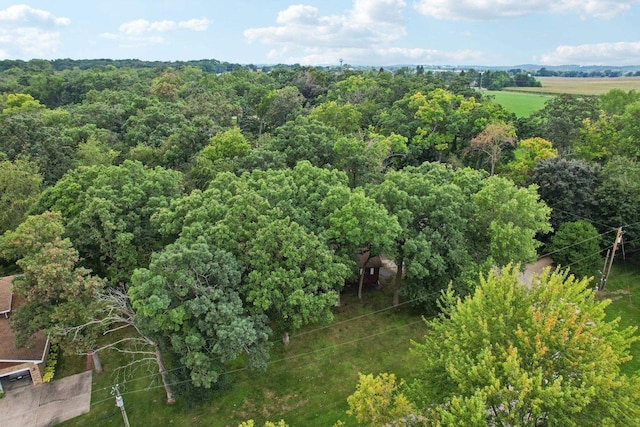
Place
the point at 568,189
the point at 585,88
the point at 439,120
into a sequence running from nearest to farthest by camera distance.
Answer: the point at 568,189 → the point at 439,120 → the point at 585,88

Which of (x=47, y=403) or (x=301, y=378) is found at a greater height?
(x=301, y=378)

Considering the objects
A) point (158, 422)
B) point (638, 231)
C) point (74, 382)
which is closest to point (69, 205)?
point (74, 382)

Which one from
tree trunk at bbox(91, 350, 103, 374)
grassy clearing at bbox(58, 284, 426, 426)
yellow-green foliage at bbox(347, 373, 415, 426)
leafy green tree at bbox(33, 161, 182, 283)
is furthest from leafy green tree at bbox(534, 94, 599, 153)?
tree trunk at bbox(91, 350, 103, 374)

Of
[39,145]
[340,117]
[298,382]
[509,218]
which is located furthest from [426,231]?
[39,145]

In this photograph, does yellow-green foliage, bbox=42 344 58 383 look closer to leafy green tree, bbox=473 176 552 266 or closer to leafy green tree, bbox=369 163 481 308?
leafy green tree, bbox=369 163 481 308

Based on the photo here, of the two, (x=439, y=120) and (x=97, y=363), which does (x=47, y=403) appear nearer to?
(x=97, y=363)

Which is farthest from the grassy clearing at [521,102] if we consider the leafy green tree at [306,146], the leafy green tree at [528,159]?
the leafy green tree at [306,146]

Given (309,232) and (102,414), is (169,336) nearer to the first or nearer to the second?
(102,414)
